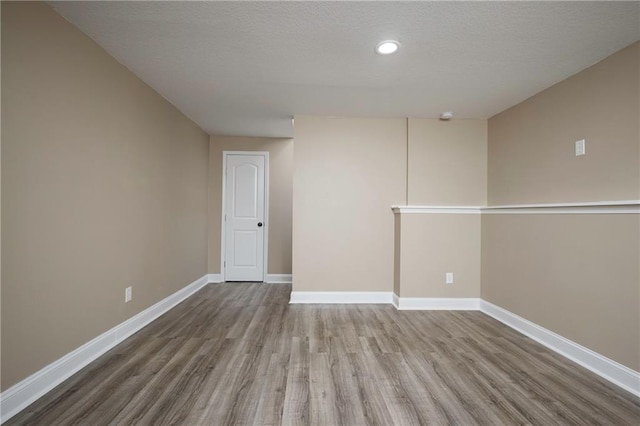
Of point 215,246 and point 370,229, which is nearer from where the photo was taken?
point 370,229

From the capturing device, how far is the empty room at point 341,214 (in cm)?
153

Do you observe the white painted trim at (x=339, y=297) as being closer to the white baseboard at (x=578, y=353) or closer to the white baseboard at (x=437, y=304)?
the white baseboard at (x=437, y=304)

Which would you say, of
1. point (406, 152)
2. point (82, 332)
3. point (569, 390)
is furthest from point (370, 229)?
point (82, 332)

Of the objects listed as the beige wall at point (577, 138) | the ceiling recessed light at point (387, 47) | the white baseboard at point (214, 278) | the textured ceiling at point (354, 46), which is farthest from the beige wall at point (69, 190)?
the beige wall at point (577, 138)

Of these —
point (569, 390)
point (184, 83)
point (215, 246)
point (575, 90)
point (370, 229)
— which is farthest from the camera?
point (215, 246)

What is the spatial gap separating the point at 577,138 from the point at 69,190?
144 inches

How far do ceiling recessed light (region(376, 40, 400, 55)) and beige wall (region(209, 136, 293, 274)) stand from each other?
106 inches

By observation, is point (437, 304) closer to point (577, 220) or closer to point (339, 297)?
point (339, 297)

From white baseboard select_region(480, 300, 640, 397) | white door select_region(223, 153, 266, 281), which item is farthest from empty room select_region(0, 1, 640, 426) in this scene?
white door select_region(223, 153, 266, 281)

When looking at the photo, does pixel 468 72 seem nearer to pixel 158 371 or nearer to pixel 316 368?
pixel 316 368

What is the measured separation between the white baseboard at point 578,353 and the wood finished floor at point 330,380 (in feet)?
0.24

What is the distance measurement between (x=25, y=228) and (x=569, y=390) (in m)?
3.26

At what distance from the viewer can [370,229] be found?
3.36m

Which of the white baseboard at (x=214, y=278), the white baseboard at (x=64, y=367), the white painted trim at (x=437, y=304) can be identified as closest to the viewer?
the white baseboard at (x=64, y=367)
